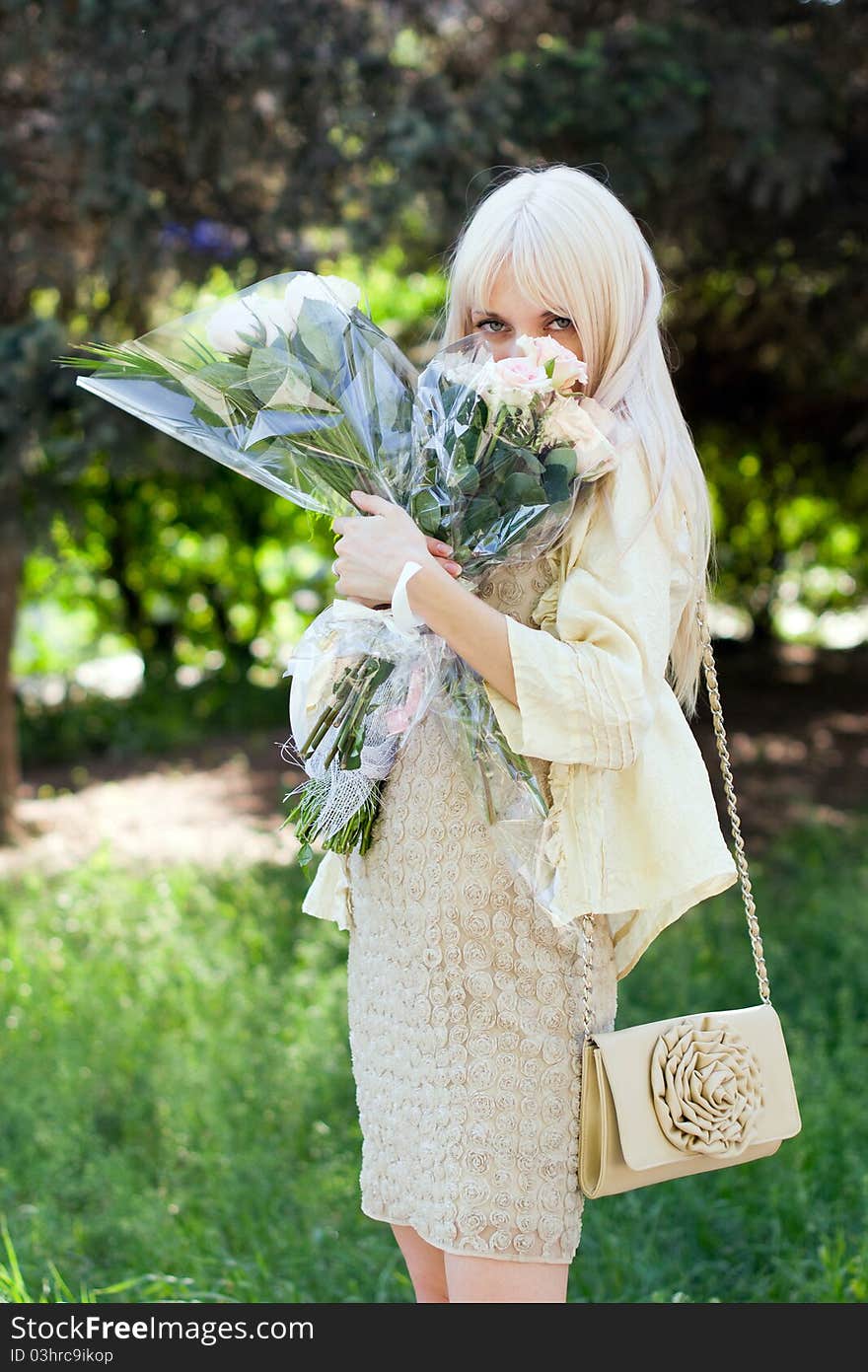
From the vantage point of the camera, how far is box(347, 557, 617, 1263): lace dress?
1.76 m

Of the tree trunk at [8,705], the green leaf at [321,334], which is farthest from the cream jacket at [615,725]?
the tree trunk at [8,705]

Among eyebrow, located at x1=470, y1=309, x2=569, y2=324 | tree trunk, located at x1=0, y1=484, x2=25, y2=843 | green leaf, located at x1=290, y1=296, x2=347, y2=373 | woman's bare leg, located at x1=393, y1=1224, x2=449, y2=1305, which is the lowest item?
tree trunk, located at x1=0, y1=484, x2=25, y2=843

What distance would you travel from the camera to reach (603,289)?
1.76m

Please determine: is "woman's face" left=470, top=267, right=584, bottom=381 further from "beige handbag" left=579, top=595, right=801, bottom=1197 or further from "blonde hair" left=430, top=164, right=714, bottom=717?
"beige handbag" left=579, top=595, right=801, bottom=1197

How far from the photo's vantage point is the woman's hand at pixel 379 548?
1.69 metres

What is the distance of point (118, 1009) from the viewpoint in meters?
4.20

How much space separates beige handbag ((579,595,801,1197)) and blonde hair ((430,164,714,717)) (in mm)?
423

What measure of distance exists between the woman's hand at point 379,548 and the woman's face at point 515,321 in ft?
0.90

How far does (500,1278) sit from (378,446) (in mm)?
1096

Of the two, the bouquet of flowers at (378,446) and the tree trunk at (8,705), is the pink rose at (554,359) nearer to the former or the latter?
the bouquet of flowers at (378,446)

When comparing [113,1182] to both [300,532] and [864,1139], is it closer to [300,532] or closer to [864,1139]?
[864,1139]

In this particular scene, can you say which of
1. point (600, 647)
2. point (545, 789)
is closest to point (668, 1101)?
point (545, 789)

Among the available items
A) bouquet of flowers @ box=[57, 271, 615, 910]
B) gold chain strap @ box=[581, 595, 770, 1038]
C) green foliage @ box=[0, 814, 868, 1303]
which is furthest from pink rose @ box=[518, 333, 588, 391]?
green foliage @ box=[0, 814, 868, 1303]

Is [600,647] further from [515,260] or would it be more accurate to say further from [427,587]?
[515,260]
